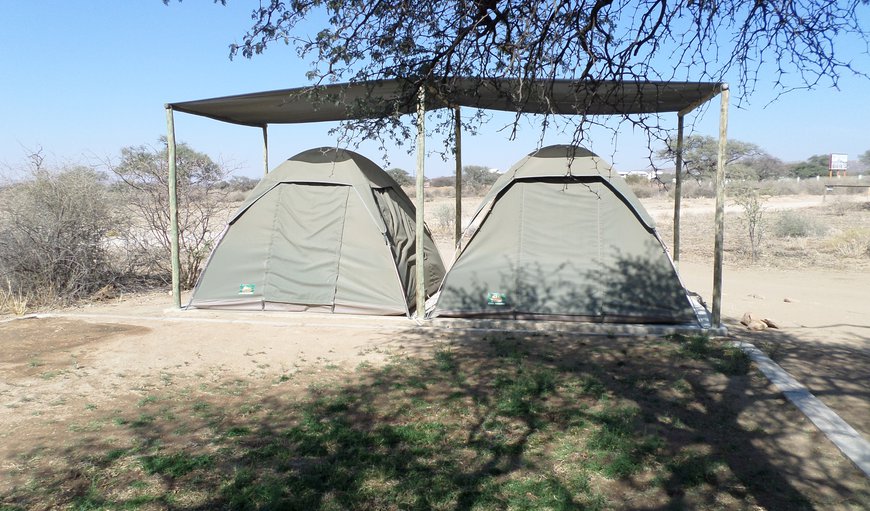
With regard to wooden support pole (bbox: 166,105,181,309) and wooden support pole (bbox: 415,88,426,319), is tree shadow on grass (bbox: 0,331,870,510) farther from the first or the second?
wooden support pole (bbox: 166,105,181,309)

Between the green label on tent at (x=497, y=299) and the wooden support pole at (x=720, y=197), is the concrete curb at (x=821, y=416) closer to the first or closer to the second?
the wooden support pole at (x=720, y=197)

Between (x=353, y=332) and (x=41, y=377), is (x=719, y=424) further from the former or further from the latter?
(x=41, y=377)

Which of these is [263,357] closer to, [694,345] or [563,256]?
[563,256]

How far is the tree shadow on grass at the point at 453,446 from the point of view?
364 centimetres

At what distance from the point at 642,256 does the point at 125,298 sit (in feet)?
26.8

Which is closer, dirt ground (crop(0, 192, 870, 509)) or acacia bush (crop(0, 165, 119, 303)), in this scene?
dirt ground (crop(0, 192, 870, 509))

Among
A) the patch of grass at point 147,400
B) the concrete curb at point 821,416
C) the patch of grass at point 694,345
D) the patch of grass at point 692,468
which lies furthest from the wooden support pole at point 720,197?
the patch of grass at point 147,400

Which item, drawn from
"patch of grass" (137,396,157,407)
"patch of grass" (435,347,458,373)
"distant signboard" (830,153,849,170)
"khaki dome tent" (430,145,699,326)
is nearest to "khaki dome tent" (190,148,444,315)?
"khaki dome tent" (430,145,699,326)

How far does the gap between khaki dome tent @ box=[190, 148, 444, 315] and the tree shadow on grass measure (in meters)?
2.41

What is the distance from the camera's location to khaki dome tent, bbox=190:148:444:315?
336 inches

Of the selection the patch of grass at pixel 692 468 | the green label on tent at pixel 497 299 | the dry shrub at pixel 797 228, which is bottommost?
the patch of grass at pixel 692 468

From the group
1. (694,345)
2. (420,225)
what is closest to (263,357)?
(420,225)

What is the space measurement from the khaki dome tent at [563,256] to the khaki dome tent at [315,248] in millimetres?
938

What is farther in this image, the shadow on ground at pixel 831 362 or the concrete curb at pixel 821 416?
the shadow on ground at pixel 831 362
